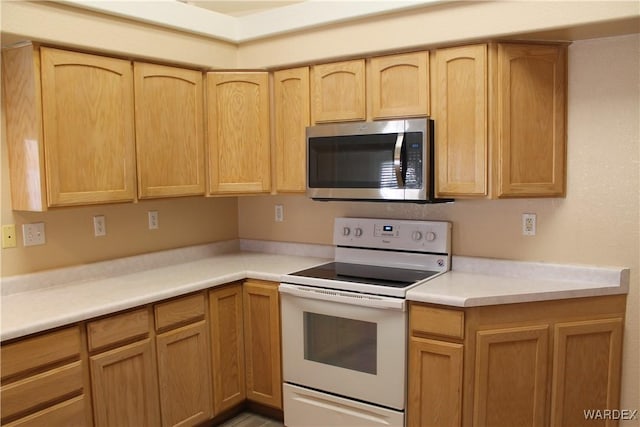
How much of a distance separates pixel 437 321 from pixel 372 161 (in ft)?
2.97

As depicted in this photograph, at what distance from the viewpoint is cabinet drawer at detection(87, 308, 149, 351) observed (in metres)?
2.20

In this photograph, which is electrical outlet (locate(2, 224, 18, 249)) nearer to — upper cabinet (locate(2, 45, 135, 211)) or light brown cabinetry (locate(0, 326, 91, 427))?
upper cabinet (locate(2, 45, 135, 211))

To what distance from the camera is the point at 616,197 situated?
246 centimetres

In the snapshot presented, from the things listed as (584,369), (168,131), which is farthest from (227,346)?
(584,369)

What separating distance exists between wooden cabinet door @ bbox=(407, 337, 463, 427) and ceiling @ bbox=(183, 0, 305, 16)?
2331 mm

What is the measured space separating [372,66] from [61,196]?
168cm

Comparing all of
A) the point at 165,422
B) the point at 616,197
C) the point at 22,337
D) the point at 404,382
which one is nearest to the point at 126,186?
the point at 22,337

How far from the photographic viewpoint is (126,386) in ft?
7.69

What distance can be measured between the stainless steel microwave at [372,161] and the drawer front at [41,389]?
1.52 m

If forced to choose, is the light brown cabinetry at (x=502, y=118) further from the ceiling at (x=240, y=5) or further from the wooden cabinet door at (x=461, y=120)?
the ceiling at (x=240, y=5)

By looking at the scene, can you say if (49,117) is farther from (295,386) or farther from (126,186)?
(295,386)

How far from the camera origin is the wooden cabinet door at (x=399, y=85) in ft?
8.50

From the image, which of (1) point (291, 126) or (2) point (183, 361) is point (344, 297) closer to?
(2) point (183, 361)

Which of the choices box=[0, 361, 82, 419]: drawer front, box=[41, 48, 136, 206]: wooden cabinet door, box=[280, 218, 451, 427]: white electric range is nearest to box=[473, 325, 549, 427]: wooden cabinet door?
box=[280, 218, 451, 427]: white electric range
